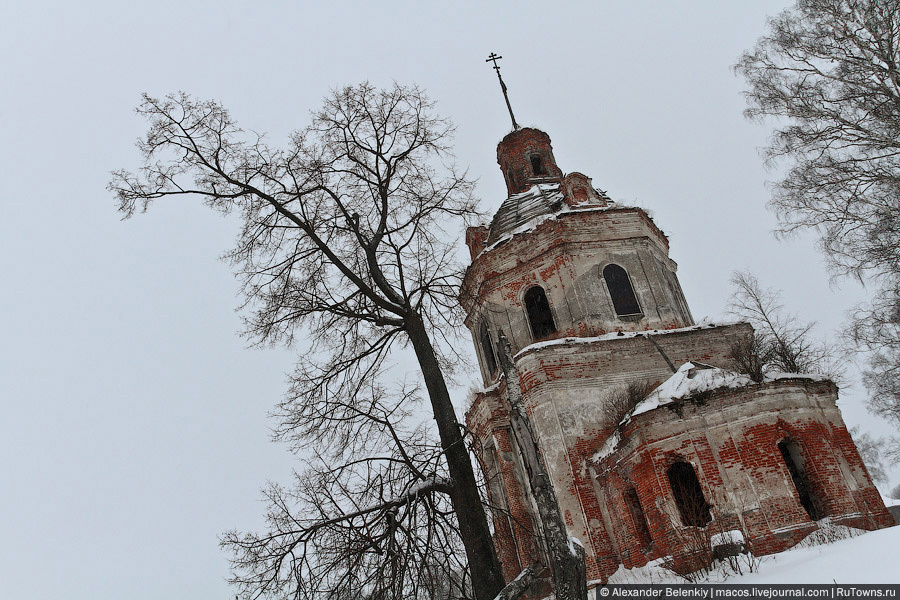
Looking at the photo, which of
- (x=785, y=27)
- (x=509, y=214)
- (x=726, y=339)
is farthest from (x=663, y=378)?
(x=785, y=27)

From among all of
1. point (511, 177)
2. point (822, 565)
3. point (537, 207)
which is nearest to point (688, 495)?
point (822, 565)

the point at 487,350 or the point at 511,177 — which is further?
the point at 511,177

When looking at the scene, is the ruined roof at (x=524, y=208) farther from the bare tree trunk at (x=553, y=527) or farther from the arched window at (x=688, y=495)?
the bare tree trunk at (x=553, y=527)

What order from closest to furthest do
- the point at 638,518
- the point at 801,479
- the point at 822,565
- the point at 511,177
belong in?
1. the point at 822,565
2. the point at 801,479
3. the point at 638,518
4. the point at 511,177

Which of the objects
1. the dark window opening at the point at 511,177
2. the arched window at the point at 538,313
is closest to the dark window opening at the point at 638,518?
the arched window at the point at 538,313

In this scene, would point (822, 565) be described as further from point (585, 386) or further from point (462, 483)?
point (585, 386)

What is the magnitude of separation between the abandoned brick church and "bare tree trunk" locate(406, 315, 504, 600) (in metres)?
1.00

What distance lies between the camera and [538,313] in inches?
715

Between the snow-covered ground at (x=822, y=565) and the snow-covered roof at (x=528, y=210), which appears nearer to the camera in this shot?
the snow-covered ground at (x=822, y=565)

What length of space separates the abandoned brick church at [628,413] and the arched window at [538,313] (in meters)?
0.04

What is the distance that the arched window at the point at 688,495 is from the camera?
43.0ft

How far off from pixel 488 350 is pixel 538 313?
228cm

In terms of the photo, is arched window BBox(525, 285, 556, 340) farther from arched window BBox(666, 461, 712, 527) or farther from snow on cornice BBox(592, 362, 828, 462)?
arched window BBox(666, 461, 712, 527)

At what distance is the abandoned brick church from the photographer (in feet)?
42.4
